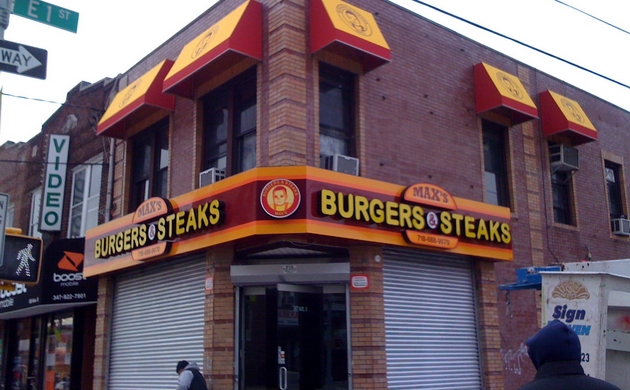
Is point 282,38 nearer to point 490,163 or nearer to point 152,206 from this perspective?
point 152,206

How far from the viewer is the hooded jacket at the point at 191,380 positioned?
10031 millimetres

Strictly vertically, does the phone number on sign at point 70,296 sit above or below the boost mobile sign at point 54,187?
below

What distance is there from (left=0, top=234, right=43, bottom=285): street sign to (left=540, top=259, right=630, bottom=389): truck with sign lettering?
277 inches

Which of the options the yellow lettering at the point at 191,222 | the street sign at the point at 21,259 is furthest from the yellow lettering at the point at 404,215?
the street sign at the point at 21,259

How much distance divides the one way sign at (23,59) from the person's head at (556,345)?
6.28 metres

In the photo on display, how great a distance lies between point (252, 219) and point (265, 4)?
153 inches

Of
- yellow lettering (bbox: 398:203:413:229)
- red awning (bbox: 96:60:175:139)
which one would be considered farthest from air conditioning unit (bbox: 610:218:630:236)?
red awning (bbox: 96:60:175:139)

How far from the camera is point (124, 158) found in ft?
49.1

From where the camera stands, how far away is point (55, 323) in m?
17.3

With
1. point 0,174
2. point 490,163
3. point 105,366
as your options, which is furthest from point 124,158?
point 0,174

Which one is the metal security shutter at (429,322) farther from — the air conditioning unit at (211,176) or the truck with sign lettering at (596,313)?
the truck with sign lettering at (596,313)

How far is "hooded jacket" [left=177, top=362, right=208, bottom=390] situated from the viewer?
32.9 ft

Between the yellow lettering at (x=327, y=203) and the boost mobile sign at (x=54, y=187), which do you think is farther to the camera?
the boost mobile sign at (x=54, y=187)

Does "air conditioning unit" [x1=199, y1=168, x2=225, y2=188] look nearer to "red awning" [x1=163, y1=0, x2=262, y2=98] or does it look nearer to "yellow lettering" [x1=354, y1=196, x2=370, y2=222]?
"red awning" [x1=163, y1=0, x2=262, y2=98]
